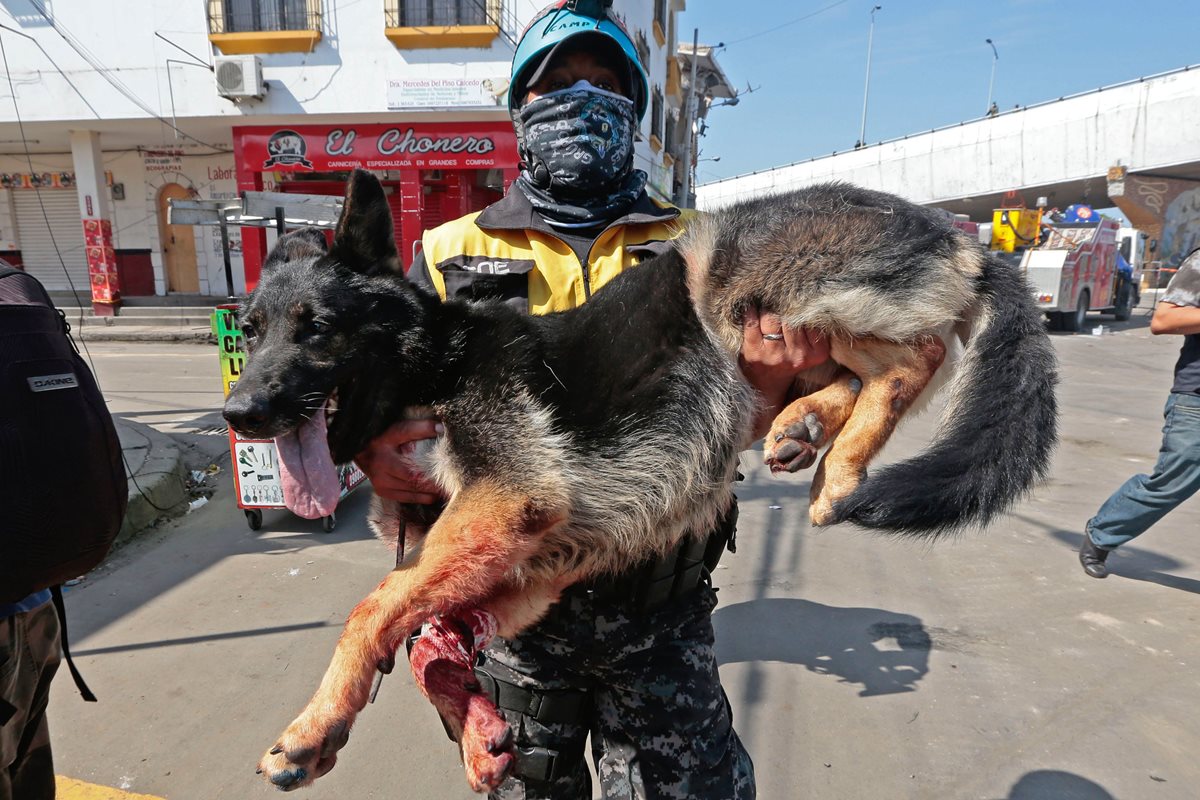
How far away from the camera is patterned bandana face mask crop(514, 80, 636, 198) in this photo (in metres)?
2.09

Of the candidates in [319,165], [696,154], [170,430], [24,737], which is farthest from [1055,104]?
[24,737]

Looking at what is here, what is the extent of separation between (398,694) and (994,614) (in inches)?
135

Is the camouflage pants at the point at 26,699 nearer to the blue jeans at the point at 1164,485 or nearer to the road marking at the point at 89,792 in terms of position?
the road marking at the point at 89,792

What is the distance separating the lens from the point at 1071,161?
27.8 metres

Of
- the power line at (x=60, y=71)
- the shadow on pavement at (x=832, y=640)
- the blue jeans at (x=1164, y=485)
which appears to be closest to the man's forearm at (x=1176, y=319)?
the blue jeans at (x=1164, y=485)

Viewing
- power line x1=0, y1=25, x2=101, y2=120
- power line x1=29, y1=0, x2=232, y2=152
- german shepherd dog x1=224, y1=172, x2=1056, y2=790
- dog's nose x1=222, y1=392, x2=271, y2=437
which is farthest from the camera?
power line x1=0, y1=25, x2=101, y2=120

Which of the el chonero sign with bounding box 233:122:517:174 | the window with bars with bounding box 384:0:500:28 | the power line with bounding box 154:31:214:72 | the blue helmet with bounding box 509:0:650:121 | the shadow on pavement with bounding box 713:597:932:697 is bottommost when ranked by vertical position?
the shadow on pavement with bounding box 713:597:932:697

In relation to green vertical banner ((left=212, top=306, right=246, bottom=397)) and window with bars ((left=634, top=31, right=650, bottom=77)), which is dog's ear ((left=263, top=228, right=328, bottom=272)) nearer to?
green vertical banner ((left=212, top=306, right=246, bottom=397))

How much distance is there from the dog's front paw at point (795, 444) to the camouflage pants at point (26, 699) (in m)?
2.24

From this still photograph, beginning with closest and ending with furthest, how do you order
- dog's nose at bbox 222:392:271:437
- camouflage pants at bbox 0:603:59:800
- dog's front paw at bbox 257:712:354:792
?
dog's front paw at bbox 257:712:354:792 → dog's nose at bbox 222:392:271:437 → camouflage pants at bbox 0:603:59:800

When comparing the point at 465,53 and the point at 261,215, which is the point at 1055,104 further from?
the point at 261,215

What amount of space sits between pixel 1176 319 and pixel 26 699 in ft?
18.9

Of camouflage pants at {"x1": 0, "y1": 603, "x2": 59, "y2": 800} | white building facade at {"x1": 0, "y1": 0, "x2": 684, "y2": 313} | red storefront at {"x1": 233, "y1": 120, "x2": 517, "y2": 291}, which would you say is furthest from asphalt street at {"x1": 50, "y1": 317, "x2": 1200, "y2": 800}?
white building facade at {"x1": 0, "y1": 0, "x2": 684, "y2": 313}

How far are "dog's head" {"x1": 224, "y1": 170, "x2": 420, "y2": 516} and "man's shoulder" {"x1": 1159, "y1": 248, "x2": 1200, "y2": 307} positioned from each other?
4589 mm
